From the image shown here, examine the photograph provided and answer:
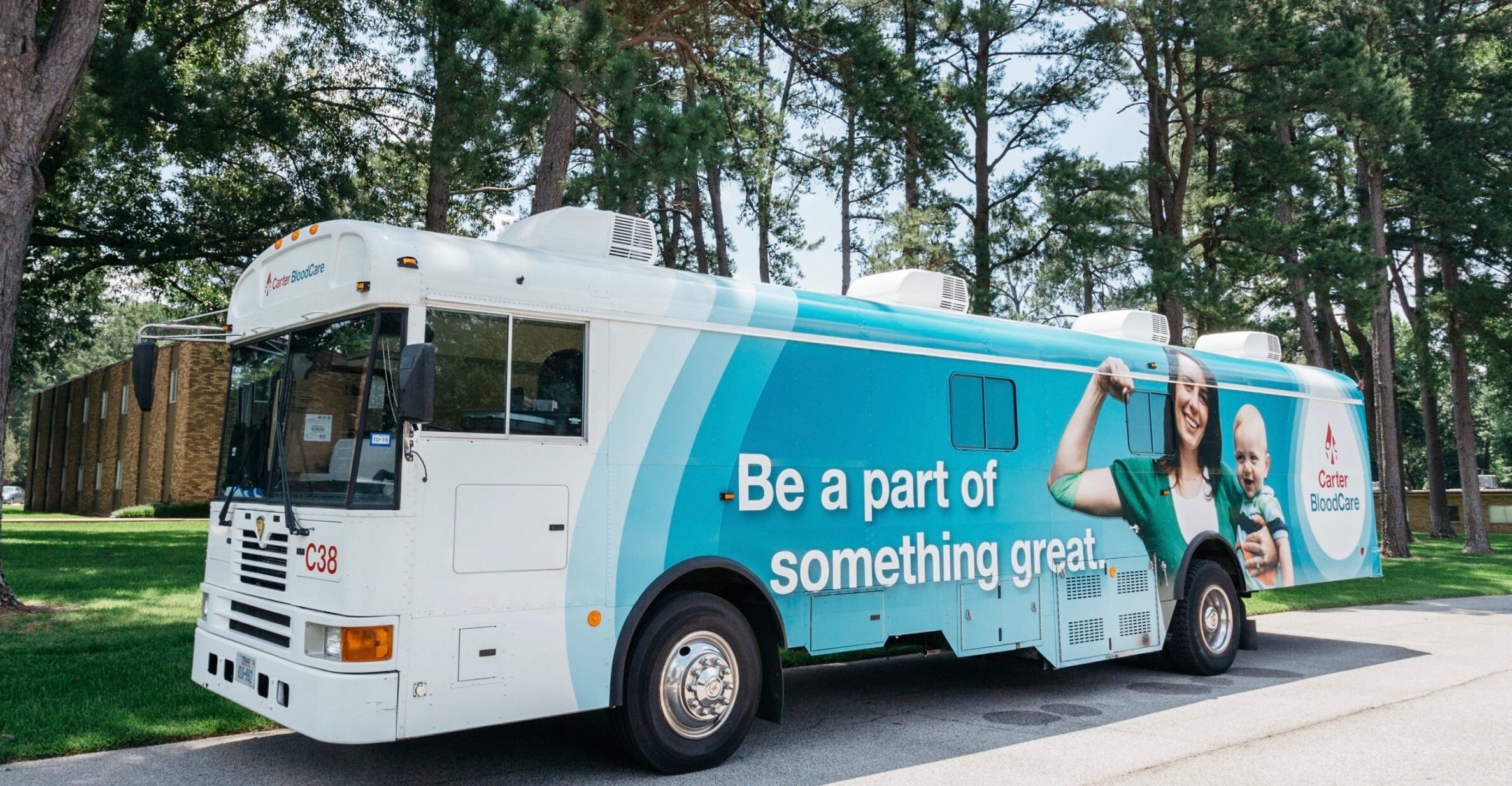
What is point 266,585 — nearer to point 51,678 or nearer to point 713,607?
point 713,607

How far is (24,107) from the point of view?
414 inches

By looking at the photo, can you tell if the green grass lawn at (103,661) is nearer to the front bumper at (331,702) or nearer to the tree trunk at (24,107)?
the tree trunk at (24,107)

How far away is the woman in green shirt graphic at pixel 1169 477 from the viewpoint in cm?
853

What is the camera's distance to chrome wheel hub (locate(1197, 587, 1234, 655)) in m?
9.44

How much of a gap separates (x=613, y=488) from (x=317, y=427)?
156 centimetres

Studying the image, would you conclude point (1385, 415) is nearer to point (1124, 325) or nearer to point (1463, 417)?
point (1463, 417)

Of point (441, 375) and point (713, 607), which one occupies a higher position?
point (441, 375)

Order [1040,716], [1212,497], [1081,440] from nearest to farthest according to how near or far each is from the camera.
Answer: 1. [1040,716]
2. [1081,440]
3. [1212,497]

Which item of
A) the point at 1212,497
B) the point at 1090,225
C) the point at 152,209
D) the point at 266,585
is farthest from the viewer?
the point at 1090,225

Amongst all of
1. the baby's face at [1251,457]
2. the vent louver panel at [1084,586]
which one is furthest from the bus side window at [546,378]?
the baby's face at [1251,457]

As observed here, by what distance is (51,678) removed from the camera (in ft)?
26.0

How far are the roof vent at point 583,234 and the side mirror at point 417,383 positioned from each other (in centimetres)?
156

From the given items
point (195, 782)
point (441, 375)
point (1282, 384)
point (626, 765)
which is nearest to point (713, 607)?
point (626, 765)

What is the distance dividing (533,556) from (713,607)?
1174 millimetres
